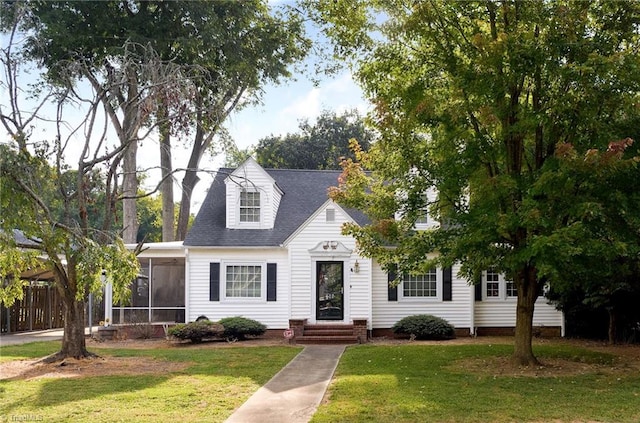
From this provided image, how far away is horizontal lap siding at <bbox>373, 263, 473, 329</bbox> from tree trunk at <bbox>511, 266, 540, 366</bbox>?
637cm

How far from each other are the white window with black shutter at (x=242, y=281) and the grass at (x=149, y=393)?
5.24 m

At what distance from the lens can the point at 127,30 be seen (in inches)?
895

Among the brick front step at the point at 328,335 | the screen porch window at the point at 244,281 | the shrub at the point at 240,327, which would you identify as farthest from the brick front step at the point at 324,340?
the screen porch window at the point at 244,281

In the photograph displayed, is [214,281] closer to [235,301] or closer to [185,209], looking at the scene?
[235,301]

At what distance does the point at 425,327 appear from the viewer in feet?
60.2

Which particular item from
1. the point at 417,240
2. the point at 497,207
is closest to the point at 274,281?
the point at 417,240

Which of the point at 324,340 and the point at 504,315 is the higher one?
the point at 504,315

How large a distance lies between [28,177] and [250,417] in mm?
7315

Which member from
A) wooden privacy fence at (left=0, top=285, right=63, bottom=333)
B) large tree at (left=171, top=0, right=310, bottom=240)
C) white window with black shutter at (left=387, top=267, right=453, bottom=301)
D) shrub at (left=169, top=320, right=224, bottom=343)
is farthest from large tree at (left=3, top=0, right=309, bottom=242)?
white window with black shutter at (left=387, top=267, right=453, bottom=301)

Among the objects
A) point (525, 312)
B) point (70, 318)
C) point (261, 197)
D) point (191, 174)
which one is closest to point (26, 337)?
point (70, 318)

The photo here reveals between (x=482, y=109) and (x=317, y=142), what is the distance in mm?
26639

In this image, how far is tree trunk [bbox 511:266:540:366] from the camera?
12.7m

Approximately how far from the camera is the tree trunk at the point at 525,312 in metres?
12.7

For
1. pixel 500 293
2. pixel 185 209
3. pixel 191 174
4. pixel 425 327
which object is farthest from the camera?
pixel 191 174
